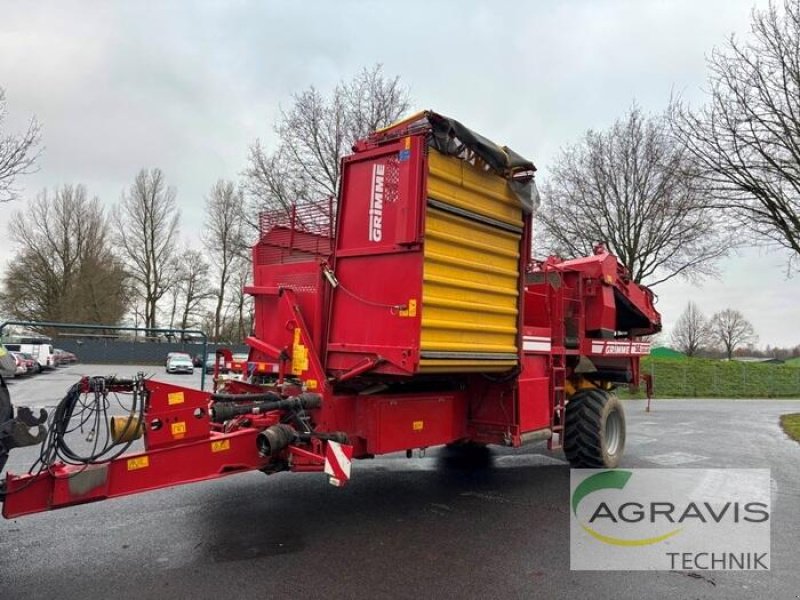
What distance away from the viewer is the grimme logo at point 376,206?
513 centimetres

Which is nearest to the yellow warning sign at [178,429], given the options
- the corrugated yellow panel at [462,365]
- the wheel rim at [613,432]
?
the corrugated yellow panel at [462,365]

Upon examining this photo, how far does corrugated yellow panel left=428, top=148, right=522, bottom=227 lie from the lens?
5.07 metres

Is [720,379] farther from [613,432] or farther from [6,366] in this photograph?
[6,366]

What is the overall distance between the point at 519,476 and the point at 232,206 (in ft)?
132

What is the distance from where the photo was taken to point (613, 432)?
812 centimetres

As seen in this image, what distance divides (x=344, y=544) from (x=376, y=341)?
1687 mm

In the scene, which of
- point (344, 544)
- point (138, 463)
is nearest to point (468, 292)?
point (344, 544)

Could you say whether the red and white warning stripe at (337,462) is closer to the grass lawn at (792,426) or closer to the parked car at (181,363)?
the grass lawn at (792,426)

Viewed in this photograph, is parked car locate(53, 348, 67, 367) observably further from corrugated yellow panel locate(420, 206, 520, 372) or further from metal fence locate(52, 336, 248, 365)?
corrugated yellow panel locate(420, 206, 520, 372)

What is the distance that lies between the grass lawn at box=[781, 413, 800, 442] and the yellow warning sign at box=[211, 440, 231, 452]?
12248 mm

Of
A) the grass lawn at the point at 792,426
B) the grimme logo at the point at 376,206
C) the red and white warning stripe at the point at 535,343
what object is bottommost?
the grass lawn at the point at 792,426

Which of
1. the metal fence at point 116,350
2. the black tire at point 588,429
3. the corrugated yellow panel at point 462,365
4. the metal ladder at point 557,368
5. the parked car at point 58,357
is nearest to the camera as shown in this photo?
the corrugated yellow panel at point 462,365

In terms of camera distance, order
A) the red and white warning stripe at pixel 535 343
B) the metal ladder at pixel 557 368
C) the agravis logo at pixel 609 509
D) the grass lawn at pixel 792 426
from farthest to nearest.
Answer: the grass lawn at pixel 792 426 → the metal ladder at pixel 557 368 → the red and white warning stripe at pixel 535 343 → the agravis logo at pixel 609 509

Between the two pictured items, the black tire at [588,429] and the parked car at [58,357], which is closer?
the black tire at [588,429]
